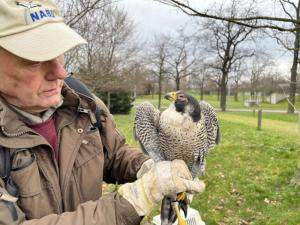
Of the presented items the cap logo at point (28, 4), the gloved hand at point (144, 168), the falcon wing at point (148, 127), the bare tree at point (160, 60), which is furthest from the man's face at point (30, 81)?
the bare tree at point (160, 60)

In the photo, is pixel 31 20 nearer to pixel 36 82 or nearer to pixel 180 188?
pixel 36 82

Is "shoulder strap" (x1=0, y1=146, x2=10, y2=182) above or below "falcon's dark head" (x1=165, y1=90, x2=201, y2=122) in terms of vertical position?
below

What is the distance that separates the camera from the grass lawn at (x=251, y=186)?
18.3 ft

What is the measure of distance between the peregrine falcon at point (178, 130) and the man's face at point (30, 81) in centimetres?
124

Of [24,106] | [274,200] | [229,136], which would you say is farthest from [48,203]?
[229,136]

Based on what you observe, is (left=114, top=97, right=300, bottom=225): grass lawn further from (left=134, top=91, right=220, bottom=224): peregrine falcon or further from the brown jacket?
the brown jacket

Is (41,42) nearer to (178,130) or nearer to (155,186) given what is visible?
(155,186)

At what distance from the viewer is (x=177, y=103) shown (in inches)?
110

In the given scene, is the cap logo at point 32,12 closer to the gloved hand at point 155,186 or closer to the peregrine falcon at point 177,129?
the gloved hand at point 155,186

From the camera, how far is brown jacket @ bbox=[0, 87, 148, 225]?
1490mm

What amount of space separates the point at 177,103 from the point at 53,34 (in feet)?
4.77

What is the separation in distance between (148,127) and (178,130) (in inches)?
10.8

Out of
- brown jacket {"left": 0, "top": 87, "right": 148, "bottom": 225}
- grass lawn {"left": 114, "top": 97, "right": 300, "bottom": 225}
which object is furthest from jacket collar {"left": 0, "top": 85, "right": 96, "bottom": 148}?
grass lawn {"left": 114, "top": 97, "right": 300, "bottom": 225}

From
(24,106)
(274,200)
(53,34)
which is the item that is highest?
(53,34)
